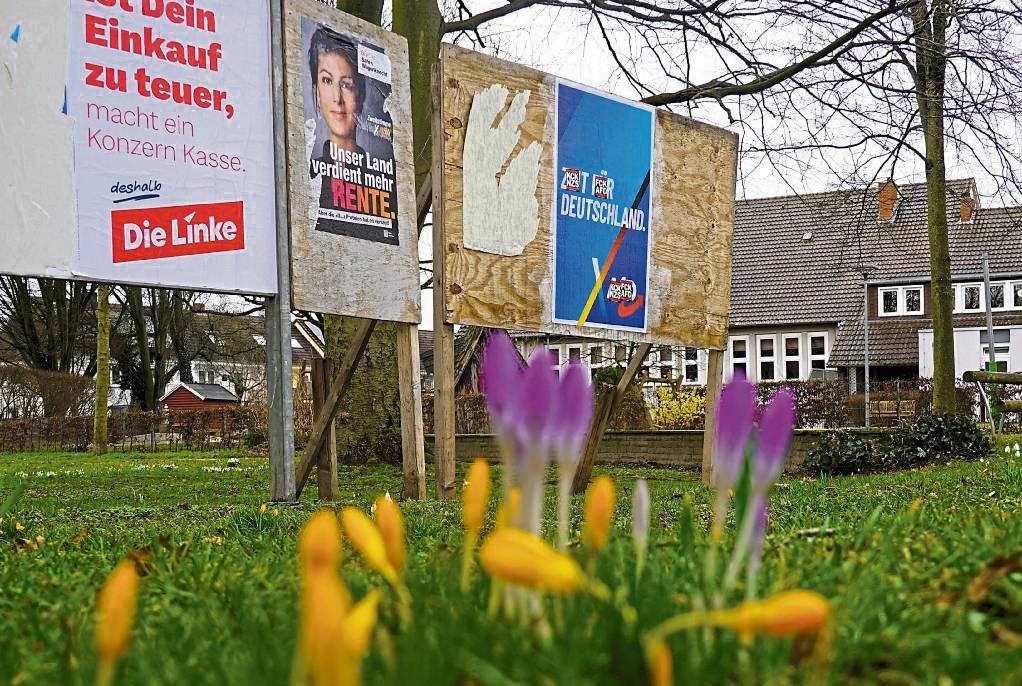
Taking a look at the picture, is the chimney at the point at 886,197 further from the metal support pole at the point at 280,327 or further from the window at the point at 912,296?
the window at the point at 912,296

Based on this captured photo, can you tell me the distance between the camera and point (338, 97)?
767 cm

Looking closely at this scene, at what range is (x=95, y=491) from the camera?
1014 centimetres

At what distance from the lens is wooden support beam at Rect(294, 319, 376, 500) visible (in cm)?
799

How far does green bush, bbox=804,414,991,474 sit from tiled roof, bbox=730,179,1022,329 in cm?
2893

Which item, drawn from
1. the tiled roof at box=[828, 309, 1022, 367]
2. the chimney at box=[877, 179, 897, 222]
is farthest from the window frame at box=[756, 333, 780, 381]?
the chimney at box=[877, 179, 897, 222]

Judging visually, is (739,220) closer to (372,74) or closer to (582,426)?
(372,74)

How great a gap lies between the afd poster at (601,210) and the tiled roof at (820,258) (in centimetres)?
3420

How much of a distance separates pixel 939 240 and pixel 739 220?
30.3 meters

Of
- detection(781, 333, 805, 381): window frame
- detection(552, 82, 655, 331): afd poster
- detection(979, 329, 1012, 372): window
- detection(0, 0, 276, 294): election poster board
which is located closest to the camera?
detection(0, 0, 276, 294): election poster board

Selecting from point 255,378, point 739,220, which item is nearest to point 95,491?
point 739,220

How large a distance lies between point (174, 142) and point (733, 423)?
588 centimetres

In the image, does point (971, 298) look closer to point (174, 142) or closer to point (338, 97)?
point (338, 97)

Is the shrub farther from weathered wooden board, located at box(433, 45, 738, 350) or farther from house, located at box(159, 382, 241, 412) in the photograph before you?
house, located at box(159, 382, 241, 412)

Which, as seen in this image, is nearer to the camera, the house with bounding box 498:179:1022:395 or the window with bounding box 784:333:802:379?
the house with bounding box 498:179:1022:395
